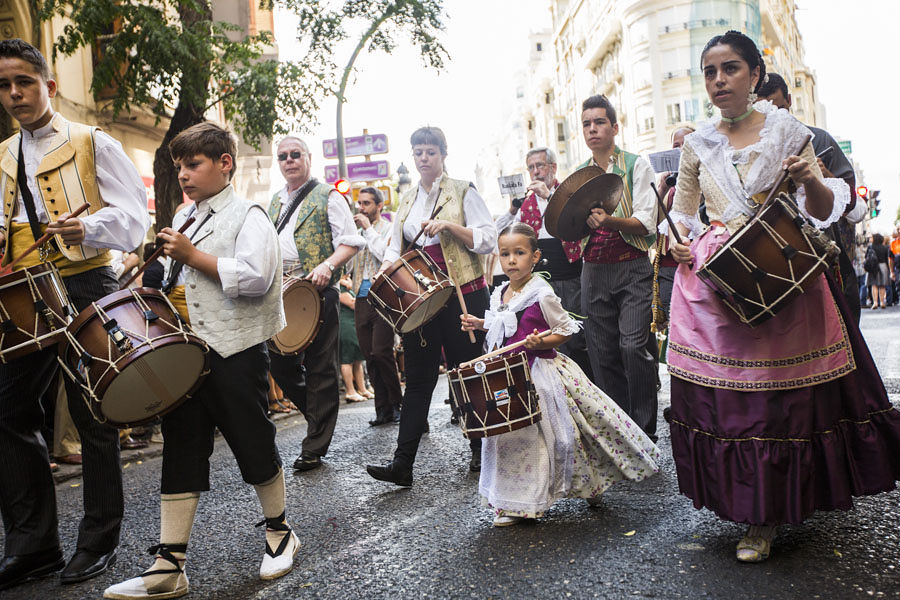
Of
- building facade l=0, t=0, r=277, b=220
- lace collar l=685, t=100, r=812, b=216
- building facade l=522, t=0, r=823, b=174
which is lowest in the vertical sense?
lace collar l=685, t=100, r=812, b=216

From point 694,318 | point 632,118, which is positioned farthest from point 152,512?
point 632,118

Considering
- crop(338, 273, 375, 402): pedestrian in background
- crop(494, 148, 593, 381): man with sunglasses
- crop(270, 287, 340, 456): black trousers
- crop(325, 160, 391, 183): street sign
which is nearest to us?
crop(270, 287, 340, 456): black trousers

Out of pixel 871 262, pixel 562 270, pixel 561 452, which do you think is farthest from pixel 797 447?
pixel 871 262

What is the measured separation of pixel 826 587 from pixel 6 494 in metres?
3.33

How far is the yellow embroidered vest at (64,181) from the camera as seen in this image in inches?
143

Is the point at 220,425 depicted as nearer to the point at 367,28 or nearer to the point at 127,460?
the point at 127,460

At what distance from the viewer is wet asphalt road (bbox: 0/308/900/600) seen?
2.90m

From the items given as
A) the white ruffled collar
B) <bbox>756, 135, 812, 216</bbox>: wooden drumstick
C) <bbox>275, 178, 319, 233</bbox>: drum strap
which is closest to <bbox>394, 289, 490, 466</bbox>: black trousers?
the white ruffled collar

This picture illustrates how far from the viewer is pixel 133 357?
292 centimetres

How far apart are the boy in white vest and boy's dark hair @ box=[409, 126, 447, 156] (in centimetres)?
194

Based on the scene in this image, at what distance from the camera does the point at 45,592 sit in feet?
10.9

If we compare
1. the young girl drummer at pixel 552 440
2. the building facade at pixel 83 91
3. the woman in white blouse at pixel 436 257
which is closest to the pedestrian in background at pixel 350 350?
the building facade at pixel 83 91

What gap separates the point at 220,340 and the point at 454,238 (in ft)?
7.04

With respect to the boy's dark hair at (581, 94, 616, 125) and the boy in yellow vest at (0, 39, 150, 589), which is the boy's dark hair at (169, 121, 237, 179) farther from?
the boy's dark hair at (581, 94, 616, 125)
